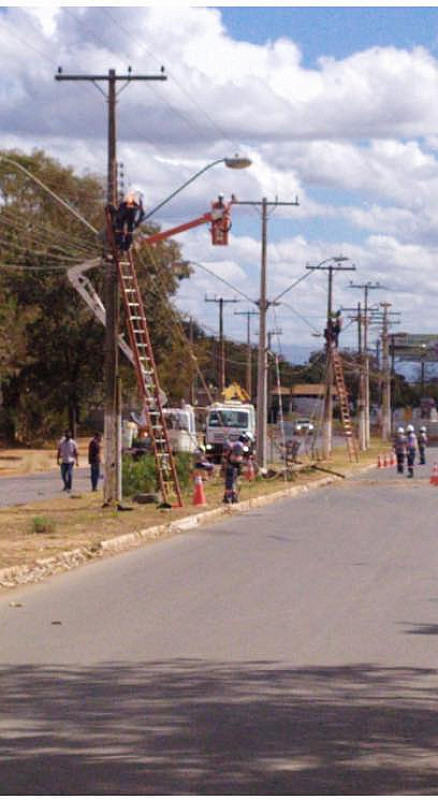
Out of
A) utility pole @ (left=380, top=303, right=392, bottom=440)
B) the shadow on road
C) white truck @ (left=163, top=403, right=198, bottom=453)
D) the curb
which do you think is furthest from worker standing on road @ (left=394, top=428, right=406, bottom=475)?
the shadow on road

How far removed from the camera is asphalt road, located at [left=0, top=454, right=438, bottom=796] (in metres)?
7.83

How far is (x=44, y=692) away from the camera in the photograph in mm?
10148

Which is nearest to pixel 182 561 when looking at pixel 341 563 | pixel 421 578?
pixel 341 563

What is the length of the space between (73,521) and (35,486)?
16974mm

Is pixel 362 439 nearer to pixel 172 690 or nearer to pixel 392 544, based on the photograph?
pixel 392 544

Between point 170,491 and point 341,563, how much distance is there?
16.6m

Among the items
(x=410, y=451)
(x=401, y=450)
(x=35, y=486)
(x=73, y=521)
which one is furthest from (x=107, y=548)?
(x=401, y=450)

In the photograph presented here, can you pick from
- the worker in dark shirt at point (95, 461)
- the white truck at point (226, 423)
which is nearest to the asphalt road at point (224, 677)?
the worker in dark shirt at point (95, 461)

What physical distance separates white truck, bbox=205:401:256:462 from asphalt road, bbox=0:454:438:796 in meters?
39.7

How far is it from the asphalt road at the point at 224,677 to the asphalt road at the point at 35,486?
15791mm

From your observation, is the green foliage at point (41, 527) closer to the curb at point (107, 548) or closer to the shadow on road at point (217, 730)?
the curb at point (107, 548)

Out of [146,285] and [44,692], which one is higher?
[146,285]

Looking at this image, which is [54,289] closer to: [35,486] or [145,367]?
[35,486]

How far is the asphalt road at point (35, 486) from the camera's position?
36.1 m
